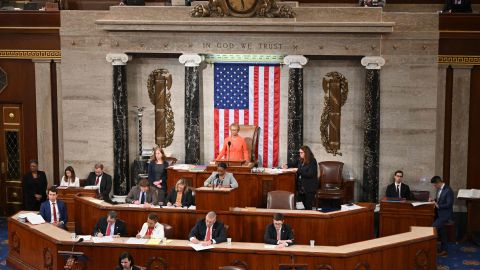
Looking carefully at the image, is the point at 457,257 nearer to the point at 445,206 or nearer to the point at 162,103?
the point at 445,206

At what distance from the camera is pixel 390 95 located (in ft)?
59.4

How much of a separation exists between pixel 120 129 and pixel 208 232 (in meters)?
5.90

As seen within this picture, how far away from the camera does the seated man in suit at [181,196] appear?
15.4 m

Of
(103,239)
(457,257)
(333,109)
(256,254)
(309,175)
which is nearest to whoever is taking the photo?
(256,254)

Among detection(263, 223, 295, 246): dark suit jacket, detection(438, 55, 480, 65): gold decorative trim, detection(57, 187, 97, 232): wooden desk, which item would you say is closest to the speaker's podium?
detection(263, 223, 295, 246): dark suit jacket

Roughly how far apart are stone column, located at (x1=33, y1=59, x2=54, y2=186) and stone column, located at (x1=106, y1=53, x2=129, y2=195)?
171 centimetres

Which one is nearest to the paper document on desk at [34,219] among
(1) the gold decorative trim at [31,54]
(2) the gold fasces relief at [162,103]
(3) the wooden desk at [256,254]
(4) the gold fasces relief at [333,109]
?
(3) the wooden desk at [256,254]

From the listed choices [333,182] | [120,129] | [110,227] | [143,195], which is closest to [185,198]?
[143,195]

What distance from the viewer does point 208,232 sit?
13.8 meters

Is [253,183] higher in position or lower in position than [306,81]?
lower

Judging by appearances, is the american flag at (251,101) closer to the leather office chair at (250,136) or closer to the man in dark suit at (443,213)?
the leather office chair at (250,136)

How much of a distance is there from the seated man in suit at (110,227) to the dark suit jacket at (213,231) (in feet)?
4.43

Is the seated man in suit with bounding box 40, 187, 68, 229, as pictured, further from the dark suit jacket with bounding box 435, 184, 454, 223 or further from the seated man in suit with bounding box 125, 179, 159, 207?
the dark suit jacket with bounding box 435, 184, 454, 223

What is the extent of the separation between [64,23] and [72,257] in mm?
7391
